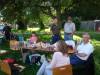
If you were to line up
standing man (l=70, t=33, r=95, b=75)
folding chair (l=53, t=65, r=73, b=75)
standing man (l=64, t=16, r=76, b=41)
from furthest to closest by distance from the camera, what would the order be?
standing man (l=64, t=16, r=76, b=41) → standing man (l=70, t=33, r=95, b=75) → folding chair (l=53, t=65, r=73, b=75)

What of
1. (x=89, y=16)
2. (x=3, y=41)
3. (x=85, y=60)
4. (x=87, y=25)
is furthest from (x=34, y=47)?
(x=89, y=16)

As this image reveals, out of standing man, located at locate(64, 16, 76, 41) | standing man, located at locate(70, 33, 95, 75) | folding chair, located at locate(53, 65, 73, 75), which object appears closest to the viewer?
folding chair, located at locate(53, 65, 73, 75)

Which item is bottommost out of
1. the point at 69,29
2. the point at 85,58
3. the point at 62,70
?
the point at 69,29

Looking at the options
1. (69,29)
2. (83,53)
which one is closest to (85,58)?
(83,53)

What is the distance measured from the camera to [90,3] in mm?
22344

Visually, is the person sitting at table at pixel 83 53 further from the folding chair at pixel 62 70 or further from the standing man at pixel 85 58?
the folding chair at pixel 62 70

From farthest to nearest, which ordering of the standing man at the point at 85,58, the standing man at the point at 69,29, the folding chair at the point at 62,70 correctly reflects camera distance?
the standing man at the point at 69,29
the standing man at the point at 85,58
the folding chair at the point at 62,70

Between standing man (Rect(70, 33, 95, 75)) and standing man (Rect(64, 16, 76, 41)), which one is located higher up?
standing man (Rect(70, 33, 95, 75))

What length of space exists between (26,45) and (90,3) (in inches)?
430

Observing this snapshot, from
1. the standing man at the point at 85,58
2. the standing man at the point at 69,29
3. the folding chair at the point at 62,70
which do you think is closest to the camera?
the folding chair at the point at 62,70

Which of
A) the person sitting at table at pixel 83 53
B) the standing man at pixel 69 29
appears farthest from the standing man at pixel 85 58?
the standing man at pixel 69 29

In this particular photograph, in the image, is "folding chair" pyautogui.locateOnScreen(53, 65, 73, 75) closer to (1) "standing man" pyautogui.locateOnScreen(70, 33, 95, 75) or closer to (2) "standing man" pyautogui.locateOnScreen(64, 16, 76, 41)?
(1) "standing man" pyautogui.locateOnScreen(70, 33, 95, 75)

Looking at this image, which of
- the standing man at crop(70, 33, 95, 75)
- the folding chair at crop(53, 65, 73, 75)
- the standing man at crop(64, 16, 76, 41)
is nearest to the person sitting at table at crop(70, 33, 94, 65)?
the standing man at crop(70, 33, 95, 75)

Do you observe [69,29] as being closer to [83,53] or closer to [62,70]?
[83,53]
